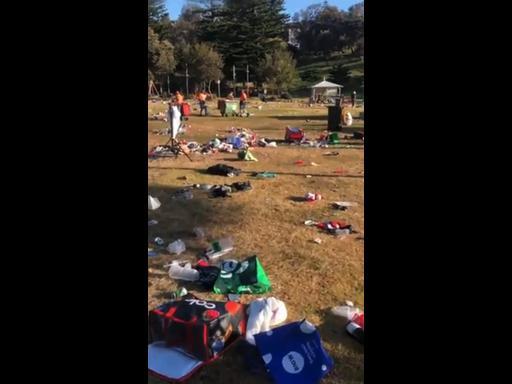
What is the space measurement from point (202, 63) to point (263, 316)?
139 ft

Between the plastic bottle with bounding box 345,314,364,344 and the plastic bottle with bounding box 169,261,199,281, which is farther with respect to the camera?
the plastic bottle with bounding box 169,261,199,281

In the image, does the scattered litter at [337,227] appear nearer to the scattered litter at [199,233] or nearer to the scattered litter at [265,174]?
the scattered litter at [199,233]

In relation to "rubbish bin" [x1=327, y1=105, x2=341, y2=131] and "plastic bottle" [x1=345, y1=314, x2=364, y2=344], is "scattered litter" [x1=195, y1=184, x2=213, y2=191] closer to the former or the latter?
"plastic bottle" [x1=345, y1=314, x2=364, y2=344]

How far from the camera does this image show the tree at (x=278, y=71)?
147 feet

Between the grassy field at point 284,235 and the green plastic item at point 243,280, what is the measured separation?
0.27 ft

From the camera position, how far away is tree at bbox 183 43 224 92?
43062mm

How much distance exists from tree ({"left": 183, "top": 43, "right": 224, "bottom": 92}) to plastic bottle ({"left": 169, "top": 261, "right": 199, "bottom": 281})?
134ft

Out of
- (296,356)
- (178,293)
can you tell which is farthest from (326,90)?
(296,356)

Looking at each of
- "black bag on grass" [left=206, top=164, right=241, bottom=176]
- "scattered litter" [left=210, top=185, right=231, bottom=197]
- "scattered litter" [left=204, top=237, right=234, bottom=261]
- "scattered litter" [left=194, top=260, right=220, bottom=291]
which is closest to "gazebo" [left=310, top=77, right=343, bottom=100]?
"black bag on grass" [left=206, top=164, right=241, bottom=176]

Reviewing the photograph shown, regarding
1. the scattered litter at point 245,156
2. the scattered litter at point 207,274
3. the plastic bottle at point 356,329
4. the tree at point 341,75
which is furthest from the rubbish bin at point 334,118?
the tree at point 341,75
